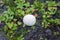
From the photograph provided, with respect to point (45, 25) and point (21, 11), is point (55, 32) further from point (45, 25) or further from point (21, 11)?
point (21, 11)

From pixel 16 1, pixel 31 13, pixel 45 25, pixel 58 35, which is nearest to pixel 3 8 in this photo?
pixel 16 1

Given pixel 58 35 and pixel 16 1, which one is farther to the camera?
pixel 16 1

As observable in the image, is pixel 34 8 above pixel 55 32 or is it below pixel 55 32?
above

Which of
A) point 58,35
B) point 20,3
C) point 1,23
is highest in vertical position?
point 20,3

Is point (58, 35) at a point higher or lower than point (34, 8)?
lower

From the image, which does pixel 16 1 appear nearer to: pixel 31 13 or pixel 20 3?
pixel 20 3

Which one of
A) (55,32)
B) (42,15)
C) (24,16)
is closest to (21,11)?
(24,16)
